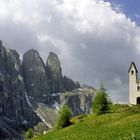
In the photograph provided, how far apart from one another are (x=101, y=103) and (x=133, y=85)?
26288mm

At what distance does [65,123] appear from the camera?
9719 centimetres

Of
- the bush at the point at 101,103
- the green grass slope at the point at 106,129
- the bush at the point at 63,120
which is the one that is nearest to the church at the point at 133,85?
the bush at the point at 101,103

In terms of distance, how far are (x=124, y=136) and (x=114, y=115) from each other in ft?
84.8

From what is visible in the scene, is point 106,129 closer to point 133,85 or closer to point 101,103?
point 101,103

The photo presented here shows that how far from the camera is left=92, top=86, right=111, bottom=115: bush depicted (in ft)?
316

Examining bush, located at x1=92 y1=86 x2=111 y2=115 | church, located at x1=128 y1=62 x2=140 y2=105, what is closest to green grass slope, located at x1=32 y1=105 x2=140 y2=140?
bush, located at x1=92 y1=86 x2=111 y2=115

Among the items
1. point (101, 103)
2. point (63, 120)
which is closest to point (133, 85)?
point (101, 103)

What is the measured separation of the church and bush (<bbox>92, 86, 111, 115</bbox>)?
20720 millimetres

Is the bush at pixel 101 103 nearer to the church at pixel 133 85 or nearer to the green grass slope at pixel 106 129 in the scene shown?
the green grass slope at pixel 106 129

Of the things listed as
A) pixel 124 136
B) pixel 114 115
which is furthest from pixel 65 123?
pixel 124 136

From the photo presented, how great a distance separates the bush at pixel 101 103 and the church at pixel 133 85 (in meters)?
20.7

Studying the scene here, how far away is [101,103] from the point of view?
3858 inches

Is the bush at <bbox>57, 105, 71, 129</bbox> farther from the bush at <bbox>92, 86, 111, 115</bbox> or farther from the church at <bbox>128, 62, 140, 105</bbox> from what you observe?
the church at <bbox>128, 62, 140, 105</bbox>

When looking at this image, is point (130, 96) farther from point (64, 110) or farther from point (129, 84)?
point (64, 110)
